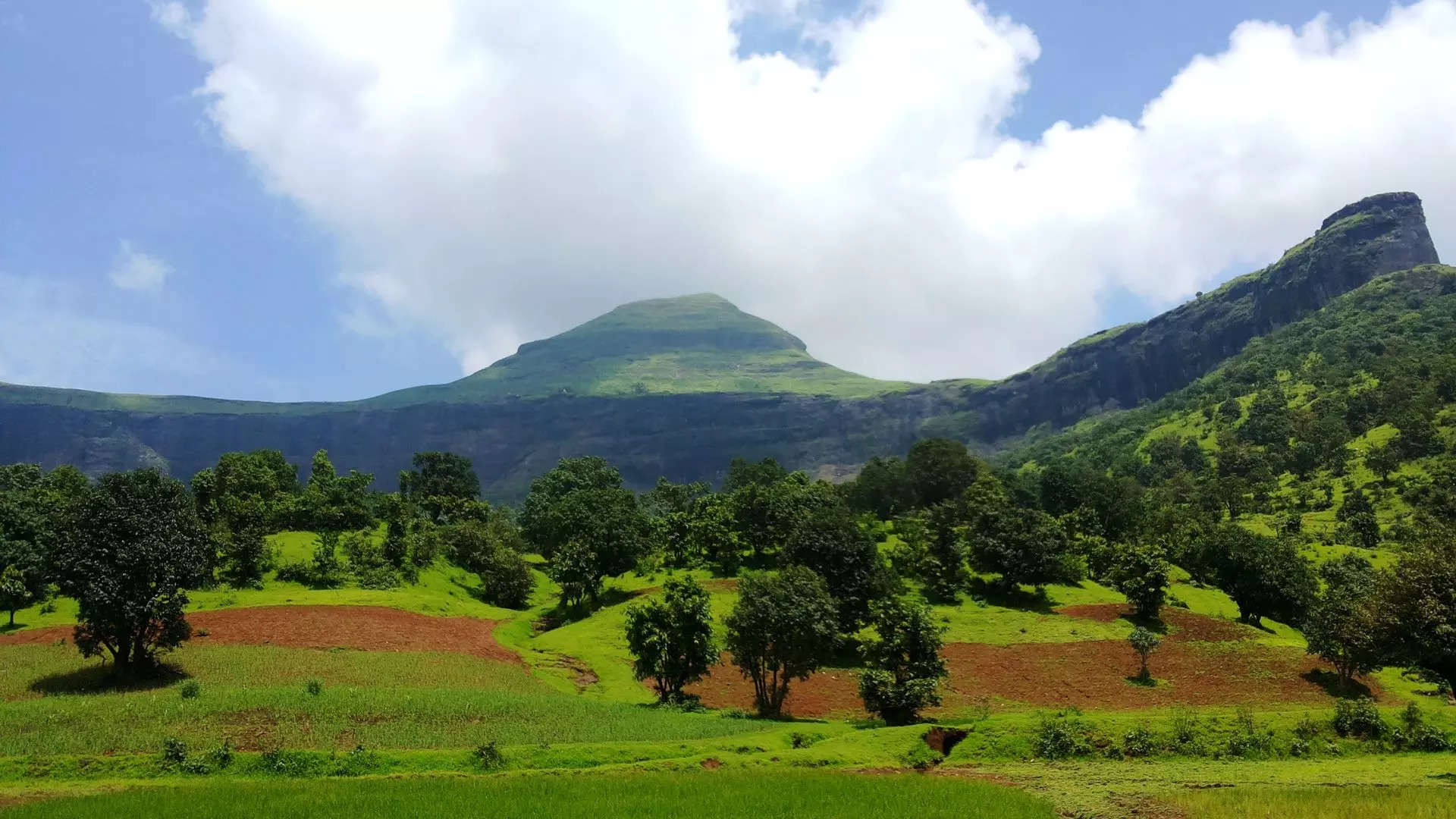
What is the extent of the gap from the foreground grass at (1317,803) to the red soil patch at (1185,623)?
43.0 m

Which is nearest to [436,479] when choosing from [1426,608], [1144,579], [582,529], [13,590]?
[582,529]

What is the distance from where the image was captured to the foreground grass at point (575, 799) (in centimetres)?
2127

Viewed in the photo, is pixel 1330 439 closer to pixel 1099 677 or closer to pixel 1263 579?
pixel 1263 579

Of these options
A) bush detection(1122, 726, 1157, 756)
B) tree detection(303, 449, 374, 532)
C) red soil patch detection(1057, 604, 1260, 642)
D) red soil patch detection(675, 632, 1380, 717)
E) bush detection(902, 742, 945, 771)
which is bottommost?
red soil patch detection(675, 632, 1380, 717)

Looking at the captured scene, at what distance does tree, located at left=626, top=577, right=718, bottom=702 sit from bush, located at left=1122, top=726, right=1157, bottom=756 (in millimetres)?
23365

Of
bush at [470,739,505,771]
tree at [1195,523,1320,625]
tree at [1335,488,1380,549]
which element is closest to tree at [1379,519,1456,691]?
bush at [470,739,505,771]

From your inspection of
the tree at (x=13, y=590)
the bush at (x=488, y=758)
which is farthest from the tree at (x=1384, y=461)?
the tree at (x=13, y=590)

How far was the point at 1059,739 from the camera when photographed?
29344 millimetres

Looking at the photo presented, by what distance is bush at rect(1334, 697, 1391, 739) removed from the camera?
29.6m

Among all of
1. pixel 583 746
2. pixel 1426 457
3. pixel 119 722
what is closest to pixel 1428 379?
pixel 1426 457

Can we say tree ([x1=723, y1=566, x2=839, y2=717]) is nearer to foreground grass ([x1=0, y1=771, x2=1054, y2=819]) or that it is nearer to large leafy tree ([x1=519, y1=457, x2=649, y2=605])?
foreground grass ([x1=0, y1=771, x2=1054, y2=819])

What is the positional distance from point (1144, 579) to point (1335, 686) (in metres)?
15.2

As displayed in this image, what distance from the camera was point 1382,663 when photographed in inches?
1264

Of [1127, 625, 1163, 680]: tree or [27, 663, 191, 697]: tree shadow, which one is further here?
[1127, 625, 1163, 680]: tree
